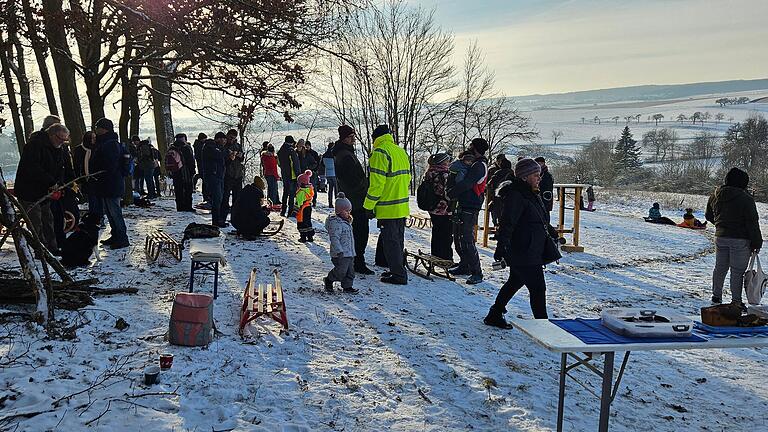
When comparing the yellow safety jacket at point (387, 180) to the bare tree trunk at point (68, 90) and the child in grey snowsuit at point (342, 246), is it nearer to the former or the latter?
the child in grey snowsuit at point (342, 246)

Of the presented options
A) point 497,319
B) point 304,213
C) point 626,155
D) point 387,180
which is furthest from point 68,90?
point 626,155

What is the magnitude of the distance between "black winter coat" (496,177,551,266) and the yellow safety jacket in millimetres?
1828

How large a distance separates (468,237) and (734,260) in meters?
3.63

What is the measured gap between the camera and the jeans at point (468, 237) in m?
8.57

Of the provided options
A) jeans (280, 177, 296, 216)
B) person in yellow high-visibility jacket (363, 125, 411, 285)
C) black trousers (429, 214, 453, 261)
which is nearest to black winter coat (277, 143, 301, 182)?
jeans (280, 177, 296, 216)

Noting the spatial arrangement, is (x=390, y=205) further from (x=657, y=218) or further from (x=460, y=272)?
(x=657, y=218)

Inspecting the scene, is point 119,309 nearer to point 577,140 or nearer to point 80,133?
point 80,133

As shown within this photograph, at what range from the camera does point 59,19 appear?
26.5ft

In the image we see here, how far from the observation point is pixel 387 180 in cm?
738

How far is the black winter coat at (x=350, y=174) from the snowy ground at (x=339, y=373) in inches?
50.2

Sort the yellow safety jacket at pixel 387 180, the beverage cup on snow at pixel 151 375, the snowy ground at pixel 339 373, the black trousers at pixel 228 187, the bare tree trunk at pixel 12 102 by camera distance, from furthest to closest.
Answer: the bare tree trunk at pixel 12 102, the black trousers at pixel 228 187, the yellow safety jacket at pixel 387 180, the beverage cup on snow at pixel 151 375, the snowy ground at pixel 339 373

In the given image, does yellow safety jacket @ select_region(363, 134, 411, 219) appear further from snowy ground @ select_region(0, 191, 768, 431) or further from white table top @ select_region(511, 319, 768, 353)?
white table top @ select_region(511, 319, 768, 353)

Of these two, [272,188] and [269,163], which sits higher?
[269,163]

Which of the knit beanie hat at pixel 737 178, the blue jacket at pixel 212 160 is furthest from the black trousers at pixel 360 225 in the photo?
the knit beanie hat at pixel 737 178
